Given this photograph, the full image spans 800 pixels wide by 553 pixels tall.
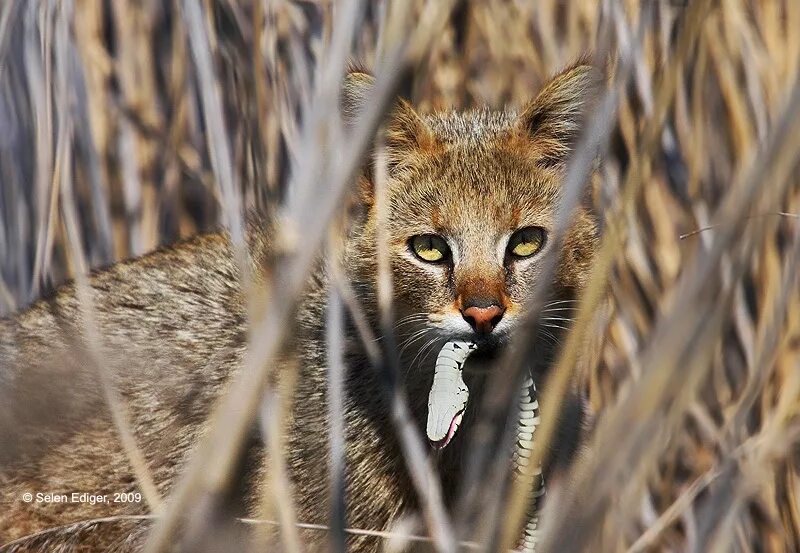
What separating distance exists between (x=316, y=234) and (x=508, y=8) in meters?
1.97

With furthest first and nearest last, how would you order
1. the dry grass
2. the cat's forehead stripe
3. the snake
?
the dry grass → the cat's forehead stripe → the snake

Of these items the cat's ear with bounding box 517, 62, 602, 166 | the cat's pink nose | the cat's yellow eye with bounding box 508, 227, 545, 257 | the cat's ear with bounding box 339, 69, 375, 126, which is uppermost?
the cat's ear with bounding box 339, 69, 375, 126

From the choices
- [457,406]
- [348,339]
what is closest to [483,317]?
[457,406]

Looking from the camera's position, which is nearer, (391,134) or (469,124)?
(391,134)

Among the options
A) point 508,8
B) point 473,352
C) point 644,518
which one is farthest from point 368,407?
point 508,8

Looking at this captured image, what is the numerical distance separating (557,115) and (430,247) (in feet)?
1.67

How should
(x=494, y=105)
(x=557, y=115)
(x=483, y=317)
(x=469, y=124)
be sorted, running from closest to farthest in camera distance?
(x=483, y=317), (x=557, y=115), (x=469, y=124), (x=494, y=105)

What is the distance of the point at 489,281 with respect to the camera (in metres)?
2.32

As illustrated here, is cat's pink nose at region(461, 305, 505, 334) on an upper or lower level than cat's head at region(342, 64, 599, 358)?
lower

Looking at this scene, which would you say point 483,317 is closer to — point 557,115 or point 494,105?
point 557,115

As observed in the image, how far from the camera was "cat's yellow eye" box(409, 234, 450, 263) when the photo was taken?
2484mm

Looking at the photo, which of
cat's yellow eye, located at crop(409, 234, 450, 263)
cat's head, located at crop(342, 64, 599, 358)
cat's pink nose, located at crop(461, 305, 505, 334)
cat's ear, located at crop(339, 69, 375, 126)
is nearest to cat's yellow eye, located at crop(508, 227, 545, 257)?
cat's head, located at crop(342, 64, 599, 358)

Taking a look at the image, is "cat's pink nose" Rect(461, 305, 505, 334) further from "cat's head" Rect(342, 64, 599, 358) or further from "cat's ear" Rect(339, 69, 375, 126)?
"cat's ear" Rect(339, 69, 375, 126)

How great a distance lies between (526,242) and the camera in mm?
2482
